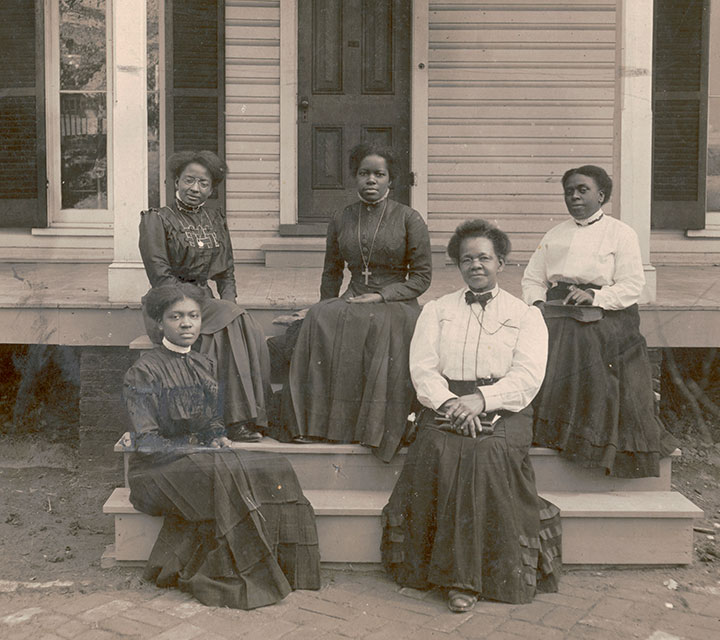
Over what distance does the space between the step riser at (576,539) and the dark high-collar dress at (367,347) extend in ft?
1.14

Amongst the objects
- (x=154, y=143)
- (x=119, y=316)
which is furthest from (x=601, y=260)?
(x=154, y=143)

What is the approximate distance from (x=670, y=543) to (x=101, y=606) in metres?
2.31

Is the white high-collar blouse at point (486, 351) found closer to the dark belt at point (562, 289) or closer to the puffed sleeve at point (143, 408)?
the dark belt at point (562, 289)

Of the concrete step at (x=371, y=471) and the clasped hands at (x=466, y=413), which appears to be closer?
the clasped hands at (x=466, y=413)

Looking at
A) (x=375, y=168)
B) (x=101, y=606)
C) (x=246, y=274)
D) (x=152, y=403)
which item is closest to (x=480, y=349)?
(x=375, y=168)

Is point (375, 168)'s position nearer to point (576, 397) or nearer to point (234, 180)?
point (576, 397)

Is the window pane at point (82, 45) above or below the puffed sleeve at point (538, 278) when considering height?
above

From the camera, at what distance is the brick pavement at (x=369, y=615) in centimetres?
313

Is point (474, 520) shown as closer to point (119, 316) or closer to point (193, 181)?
point (193, 181)

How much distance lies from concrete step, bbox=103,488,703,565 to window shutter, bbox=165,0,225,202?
4015 millimetres

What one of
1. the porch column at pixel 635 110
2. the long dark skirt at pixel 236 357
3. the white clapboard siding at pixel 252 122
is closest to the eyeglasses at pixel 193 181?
the long dark skirt at pixel 236 357

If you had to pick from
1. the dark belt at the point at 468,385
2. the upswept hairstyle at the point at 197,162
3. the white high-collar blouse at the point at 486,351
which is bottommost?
the dark belt at the point at 468,385

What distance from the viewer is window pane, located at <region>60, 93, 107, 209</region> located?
24.5 feet

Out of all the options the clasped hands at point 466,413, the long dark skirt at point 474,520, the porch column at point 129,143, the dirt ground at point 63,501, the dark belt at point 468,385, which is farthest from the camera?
the porch column at point 129,143
